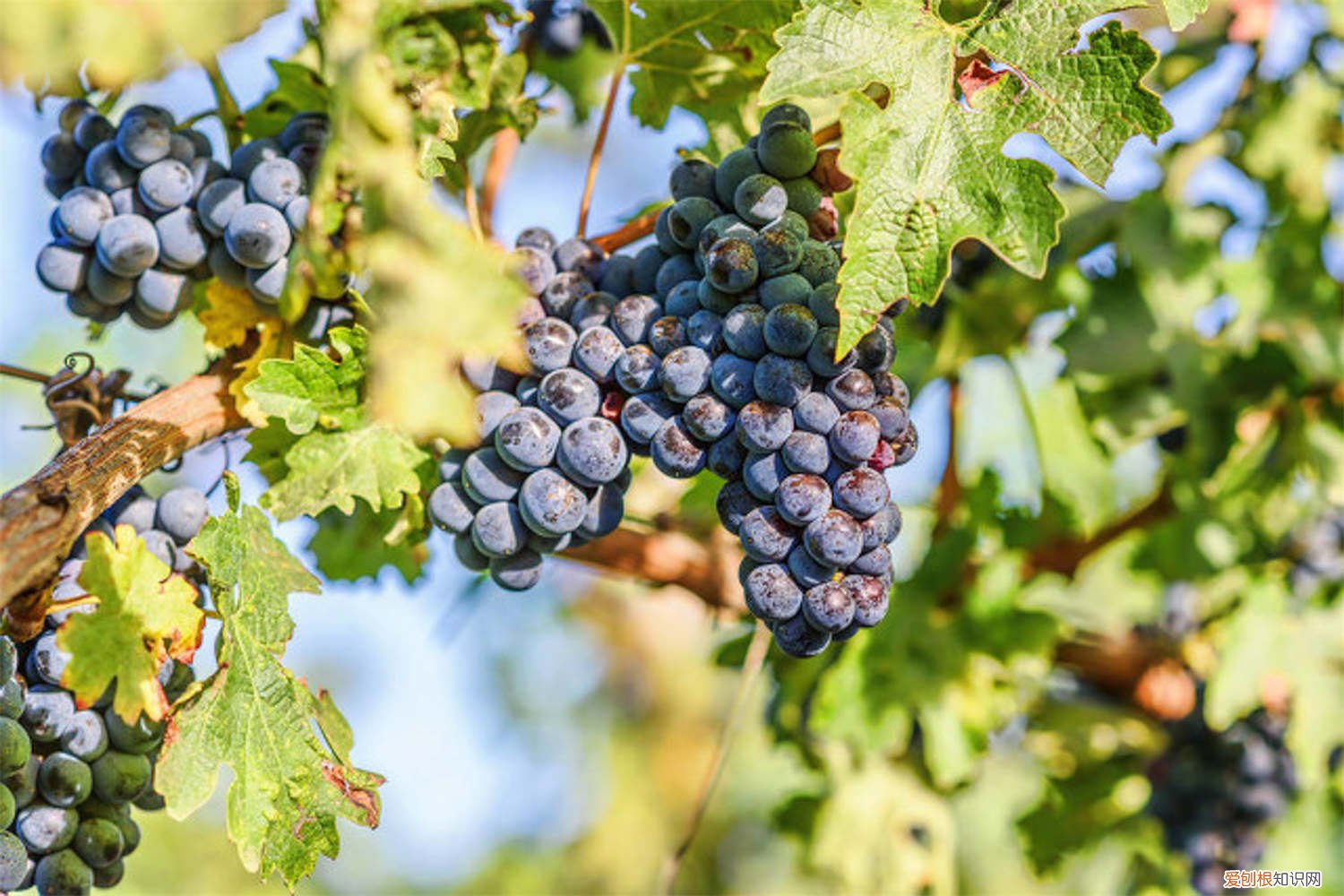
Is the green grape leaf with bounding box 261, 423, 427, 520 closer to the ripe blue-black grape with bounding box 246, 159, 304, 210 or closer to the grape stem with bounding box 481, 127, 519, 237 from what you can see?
the ripe blue-black grape with bounding box 246, 159, 304, 210

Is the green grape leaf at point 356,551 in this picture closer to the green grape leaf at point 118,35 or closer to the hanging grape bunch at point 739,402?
the hanging grape bunch at point 739,402

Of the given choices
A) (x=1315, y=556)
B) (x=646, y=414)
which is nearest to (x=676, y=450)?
(x=646, y=414)

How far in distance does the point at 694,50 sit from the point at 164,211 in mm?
623

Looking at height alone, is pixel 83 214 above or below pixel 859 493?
above

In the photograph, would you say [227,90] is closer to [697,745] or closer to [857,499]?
[857,499]

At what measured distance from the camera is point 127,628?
125cm

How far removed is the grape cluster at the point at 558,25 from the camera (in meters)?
2.00

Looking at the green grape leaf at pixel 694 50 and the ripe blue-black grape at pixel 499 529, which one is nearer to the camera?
the ripe blue-black grape at pixel 499 529

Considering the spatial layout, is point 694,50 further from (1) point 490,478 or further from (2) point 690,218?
(1) point 490,478

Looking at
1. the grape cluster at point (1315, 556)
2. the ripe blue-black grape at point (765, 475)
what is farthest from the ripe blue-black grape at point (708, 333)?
the grape cluster at point (1315, 556)

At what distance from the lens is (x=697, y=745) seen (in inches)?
229

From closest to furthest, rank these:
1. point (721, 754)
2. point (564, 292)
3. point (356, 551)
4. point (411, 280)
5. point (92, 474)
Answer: point (411, 280), point (92, 474), point (564, 292), point (721, 754), point (356, 551)

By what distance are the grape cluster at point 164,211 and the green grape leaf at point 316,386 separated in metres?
0.15

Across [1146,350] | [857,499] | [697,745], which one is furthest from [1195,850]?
[697,745]
